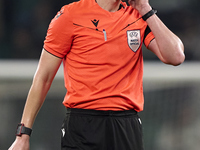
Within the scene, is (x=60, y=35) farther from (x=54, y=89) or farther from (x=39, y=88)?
(x=54, y=89)

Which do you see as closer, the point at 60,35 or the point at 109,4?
the point at 60,35

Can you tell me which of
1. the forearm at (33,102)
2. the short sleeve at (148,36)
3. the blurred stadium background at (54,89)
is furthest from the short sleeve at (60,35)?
the blurred stadium background at (54,89)

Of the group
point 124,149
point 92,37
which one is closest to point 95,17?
point 92,37

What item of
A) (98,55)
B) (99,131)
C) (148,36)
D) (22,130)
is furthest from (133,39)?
(22,130)

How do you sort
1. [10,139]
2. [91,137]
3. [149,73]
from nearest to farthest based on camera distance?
[91,137] < [10,139] < [149,73]

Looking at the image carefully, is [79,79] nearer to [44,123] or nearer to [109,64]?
[109,64]

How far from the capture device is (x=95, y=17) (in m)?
2.21

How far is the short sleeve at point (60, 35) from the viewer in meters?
2.15

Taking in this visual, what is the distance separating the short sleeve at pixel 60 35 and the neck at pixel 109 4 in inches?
8.2

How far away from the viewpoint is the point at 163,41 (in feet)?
7.16

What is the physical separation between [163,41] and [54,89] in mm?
1985

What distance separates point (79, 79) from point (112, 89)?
19 cm

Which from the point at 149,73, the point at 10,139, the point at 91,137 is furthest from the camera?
the point at 149,73

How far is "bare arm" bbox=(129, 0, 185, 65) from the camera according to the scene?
218 cm
